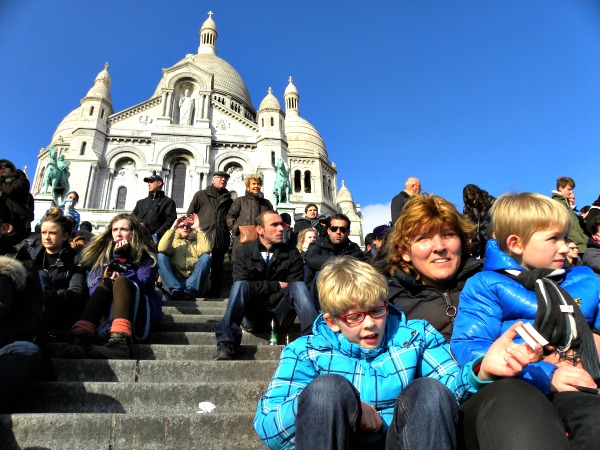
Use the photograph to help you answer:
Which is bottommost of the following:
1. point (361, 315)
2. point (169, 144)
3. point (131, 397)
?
point (131, 397)

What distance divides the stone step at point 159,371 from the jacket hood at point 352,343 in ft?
5.15

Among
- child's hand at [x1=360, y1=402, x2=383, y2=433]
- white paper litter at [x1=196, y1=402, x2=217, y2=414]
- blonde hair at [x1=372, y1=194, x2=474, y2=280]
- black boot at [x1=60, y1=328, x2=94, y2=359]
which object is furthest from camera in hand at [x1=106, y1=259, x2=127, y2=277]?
child's hand at [x1=360, y1=402, x2=383, y2=433]

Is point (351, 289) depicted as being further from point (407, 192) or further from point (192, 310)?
point (407, 192)

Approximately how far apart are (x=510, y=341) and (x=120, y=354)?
10.2ft

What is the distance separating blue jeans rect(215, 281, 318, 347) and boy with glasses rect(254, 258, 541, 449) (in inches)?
71.4

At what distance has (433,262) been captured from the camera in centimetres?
287

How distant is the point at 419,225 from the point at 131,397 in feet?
7.85

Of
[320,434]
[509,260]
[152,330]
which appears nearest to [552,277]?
[509,260]

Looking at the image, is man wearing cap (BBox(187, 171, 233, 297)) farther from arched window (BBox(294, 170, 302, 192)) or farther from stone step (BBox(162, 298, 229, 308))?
arched window (BBox(294, 170, 302, 192))

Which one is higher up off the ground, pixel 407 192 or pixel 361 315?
pixel 407 192

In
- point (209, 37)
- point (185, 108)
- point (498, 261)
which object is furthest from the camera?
point (209, 37)

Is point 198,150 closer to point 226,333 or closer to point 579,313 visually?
point 226,333

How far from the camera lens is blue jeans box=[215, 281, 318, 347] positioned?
155 inches

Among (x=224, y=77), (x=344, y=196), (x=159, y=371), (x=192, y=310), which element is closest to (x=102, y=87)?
(x=224, y=77)
